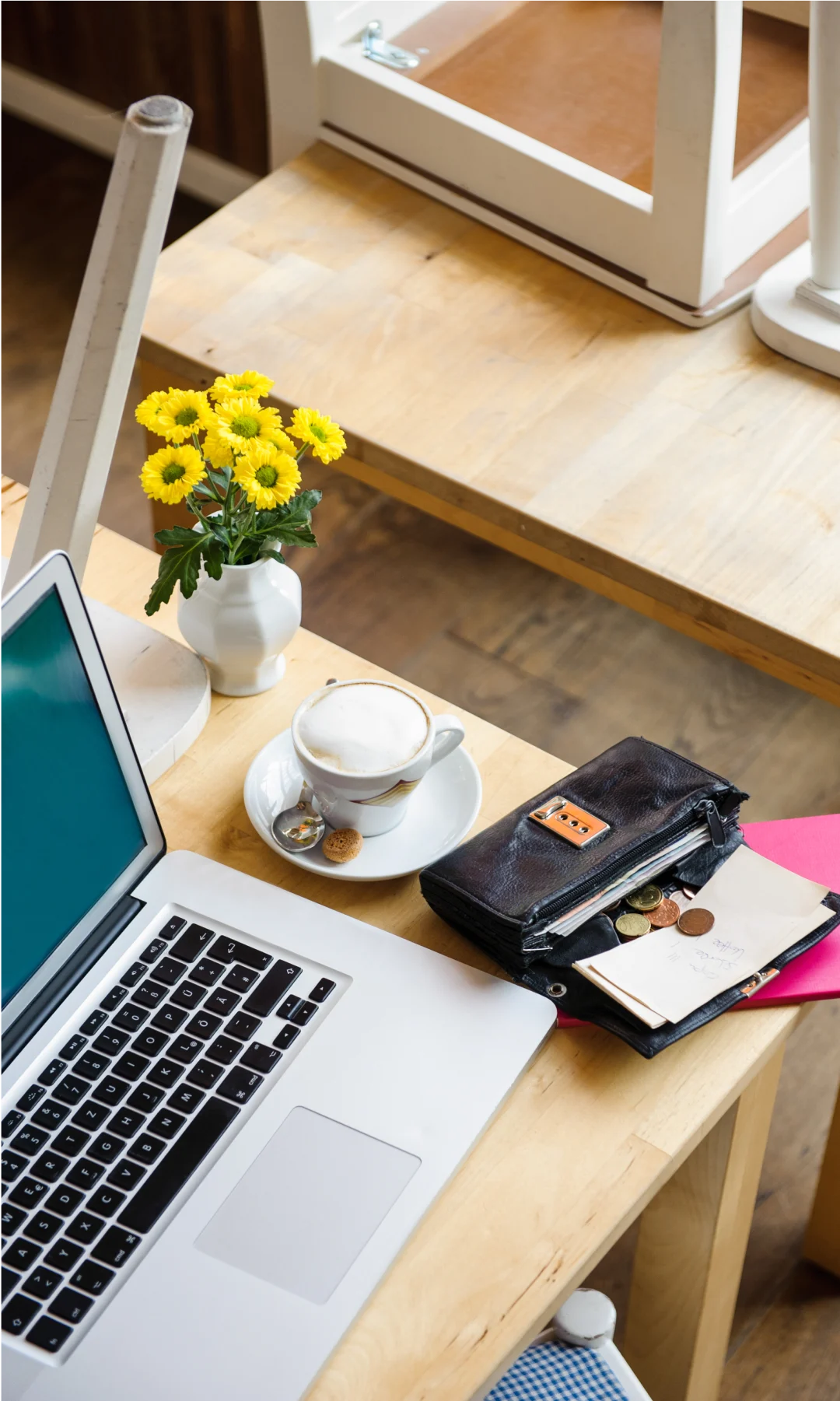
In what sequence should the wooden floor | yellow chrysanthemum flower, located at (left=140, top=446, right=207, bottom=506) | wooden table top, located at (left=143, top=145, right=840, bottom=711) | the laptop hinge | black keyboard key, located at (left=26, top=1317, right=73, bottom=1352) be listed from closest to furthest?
black keyboard key, located at (left=26, top=1317, right=73, bottom=1352)
the laptop hinge
yellow chrysanthemum flower, located at (left=140, top=446, right=207, bottom=506)
wooden table top, located at (left=143, top=145, right=840, bottom=711)
the wooden floor

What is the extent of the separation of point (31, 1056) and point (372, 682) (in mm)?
322

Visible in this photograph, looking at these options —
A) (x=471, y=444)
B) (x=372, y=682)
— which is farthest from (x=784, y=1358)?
(x=471, y=444)

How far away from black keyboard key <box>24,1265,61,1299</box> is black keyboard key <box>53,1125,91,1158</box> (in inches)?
2.5

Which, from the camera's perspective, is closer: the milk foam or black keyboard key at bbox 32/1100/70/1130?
black keyboard key at bbox 32/1100/70/1130

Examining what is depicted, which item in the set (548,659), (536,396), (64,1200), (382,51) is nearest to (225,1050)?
(64,1200)

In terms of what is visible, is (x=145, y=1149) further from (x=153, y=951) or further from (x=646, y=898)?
(x=646, y=898)

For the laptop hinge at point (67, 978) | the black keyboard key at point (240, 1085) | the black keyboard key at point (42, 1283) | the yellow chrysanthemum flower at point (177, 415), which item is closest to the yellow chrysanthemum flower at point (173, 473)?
the yellow chrysanthemum flower at point (177, 415)

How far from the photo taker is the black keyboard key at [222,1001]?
0.86 meters

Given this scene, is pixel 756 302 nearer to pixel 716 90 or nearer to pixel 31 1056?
pixel 716 90

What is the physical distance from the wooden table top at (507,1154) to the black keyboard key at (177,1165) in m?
0.12

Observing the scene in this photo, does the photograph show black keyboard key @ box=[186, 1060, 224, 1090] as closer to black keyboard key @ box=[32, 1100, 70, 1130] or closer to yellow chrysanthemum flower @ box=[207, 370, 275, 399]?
black keyboard key @ box=[32, 1100, 70, 1130]

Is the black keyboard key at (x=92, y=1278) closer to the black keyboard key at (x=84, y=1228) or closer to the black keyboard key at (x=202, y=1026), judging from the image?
the black keyboard key at (x=84, y=1228)

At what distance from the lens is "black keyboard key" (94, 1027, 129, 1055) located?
835 millimetres

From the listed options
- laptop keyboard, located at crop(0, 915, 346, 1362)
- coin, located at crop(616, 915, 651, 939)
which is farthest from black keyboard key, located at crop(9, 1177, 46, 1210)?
coin, located at crop(616, 915, 651, 939)
